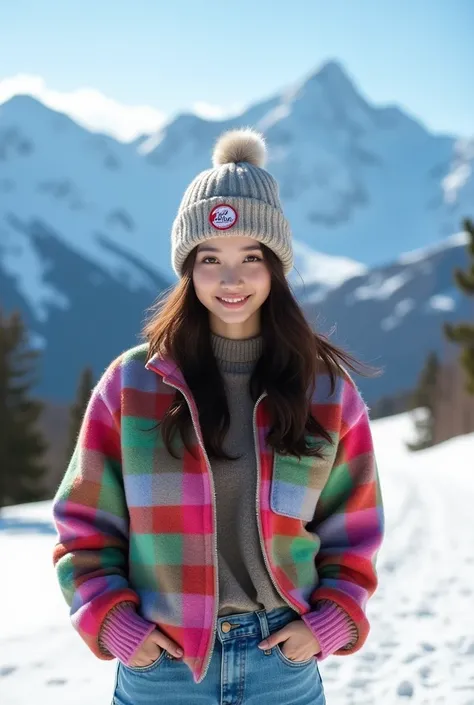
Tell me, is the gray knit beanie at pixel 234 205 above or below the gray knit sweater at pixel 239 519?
above

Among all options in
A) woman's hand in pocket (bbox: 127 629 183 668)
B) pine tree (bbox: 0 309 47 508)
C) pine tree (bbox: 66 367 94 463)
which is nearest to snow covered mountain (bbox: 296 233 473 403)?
pine tree (bbox: 66 367 94 463)

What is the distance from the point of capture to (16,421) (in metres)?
19.5

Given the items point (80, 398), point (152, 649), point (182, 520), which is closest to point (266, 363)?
point (182, 520)

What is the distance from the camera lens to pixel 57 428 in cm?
4175

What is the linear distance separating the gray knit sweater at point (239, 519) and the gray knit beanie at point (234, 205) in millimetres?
374

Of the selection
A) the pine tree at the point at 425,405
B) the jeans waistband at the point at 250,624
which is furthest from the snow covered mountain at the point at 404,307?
the jeans waistband at the point at 250,624

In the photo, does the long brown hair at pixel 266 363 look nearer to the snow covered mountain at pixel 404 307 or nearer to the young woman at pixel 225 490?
the young woman at pixel 225 490

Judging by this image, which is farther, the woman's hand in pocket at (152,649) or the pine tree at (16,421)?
the pine tree at (16,421)

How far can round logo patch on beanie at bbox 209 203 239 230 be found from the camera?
81.5 inches

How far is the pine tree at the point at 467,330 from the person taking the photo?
1730 cm

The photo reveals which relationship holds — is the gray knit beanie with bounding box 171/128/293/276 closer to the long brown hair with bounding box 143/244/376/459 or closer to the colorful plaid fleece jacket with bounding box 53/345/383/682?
the long brown hair with bounding box 143/244/376/459

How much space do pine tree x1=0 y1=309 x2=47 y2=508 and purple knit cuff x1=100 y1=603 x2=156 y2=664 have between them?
58.8 feet

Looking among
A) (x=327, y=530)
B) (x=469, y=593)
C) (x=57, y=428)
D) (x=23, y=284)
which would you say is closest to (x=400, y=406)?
(x=57, y=428)

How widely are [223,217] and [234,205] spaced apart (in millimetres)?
45
